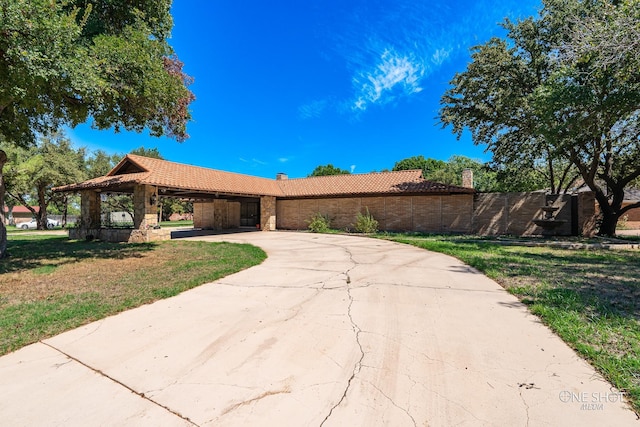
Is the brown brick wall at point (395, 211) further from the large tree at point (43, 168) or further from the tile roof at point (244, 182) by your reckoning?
the large tree at point (43, 168)

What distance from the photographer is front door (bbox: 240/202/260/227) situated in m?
26.2

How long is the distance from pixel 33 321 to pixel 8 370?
1.50 metres

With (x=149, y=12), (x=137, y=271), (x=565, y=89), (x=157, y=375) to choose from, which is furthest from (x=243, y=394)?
(x=565, y=89)

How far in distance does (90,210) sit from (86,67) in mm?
12348

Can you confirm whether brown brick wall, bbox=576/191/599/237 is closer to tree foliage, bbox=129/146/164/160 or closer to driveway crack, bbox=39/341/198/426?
driveway crack, bbox=39/341/198/426

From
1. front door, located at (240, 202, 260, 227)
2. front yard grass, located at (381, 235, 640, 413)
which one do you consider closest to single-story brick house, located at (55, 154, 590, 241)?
front door, located at (240, 202, 260, 227)

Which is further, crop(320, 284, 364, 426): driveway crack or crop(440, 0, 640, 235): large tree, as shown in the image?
crop(440, 0, 640, 235): large tree

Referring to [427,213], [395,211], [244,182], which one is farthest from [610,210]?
[244,182]

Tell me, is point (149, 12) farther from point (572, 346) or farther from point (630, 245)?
point (630, 245)

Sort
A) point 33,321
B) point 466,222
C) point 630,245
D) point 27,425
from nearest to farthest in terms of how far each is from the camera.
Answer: point 27,425, point 33,321, point 630,245, point 466,222

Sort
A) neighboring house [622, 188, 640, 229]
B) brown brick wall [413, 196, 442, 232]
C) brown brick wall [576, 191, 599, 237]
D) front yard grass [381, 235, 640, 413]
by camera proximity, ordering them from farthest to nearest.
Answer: neighboring house [622, 188, 640, 229], brown brick wall [413, 196, 442, 232], brown brick wall [576, 191, 599, 237], front yard grass [381, 235, 640, 413]

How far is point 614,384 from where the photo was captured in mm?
2498

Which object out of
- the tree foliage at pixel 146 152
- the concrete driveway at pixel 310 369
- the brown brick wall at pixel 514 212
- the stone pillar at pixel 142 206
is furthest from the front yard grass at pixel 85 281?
the tree foliage at pixel 146 152

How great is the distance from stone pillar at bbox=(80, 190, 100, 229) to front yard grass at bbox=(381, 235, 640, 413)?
18.4 meters
